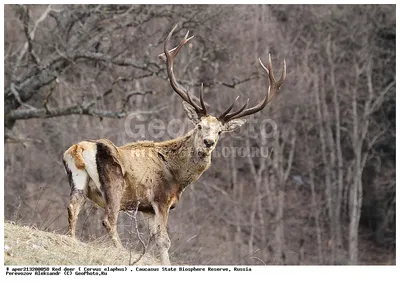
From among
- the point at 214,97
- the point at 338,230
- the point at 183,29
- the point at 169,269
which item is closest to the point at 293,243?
A: the point at 338,230

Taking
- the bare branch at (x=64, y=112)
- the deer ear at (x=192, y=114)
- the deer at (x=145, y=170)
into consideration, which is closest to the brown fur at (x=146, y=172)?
the deer at (x=145, y=170)

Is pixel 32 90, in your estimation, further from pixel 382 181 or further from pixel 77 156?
pixel 382 181

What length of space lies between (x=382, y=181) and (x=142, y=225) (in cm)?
1249

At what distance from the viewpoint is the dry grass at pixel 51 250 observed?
33.3 feet

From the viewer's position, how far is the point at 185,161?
12.5 meters

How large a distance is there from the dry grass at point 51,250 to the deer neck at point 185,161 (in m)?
1.52

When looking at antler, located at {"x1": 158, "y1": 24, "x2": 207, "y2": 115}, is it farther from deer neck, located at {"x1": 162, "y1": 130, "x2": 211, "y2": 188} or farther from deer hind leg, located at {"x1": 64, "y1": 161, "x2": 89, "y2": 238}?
deer hind leg, located at {"x1": 64, "y1": 161, "x2": 89, "y2": 238}

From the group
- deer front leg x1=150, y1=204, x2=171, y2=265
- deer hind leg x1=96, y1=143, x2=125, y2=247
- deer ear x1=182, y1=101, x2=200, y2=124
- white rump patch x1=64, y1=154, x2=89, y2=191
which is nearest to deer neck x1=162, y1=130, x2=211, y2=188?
deer ear x1=182, y1=101, x2=200, y2=124

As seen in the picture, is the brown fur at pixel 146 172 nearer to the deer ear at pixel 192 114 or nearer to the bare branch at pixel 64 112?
the deer ear at pixel 192 114

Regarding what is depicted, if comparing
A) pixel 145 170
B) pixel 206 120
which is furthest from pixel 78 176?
pixel 206 120

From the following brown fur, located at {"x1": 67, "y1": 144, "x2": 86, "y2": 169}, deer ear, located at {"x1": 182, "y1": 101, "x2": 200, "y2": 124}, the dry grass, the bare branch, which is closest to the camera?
the dry grass

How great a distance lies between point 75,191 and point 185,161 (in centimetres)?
183

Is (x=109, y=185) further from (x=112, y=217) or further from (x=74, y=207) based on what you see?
(x=74, y=207)

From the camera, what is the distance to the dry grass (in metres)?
10.2
